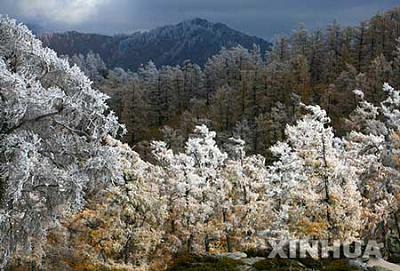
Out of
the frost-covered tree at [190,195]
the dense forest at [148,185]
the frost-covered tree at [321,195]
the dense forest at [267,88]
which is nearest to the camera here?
the dense forest at [148,185]

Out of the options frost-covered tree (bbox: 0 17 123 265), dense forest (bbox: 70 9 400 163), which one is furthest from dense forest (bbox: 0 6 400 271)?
dense forest (bbox: 70 9 400 163)

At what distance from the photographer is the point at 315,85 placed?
135125 millimetres

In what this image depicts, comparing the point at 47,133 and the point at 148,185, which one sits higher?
the point at 47,133

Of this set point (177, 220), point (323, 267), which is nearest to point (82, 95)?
point (323, 267)

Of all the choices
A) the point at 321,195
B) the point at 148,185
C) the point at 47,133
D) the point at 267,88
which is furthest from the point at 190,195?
the point at 267,88

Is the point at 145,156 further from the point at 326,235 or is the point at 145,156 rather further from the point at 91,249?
the point at 326,235

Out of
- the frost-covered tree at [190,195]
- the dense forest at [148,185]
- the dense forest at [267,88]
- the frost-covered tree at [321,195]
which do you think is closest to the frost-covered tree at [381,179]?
the dense forest at [148,185]

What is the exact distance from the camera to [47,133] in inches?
701

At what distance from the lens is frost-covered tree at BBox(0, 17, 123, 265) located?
16.5m

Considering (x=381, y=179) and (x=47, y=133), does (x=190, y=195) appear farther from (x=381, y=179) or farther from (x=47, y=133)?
(x=47, y=133)

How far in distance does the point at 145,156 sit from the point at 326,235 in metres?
78.9

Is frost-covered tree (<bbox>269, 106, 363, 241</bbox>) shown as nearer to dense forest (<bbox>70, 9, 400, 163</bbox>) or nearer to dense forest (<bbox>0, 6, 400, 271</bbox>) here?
dense forest (<bbox>0, 6, 400, 271</bbox>)

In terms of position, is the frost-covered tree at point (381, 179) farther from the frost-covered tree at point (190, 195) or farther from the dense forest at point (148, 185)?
the frost-covered tree at point (190, 195)

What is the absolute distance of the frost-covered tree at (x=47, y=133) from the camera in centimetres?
1655
